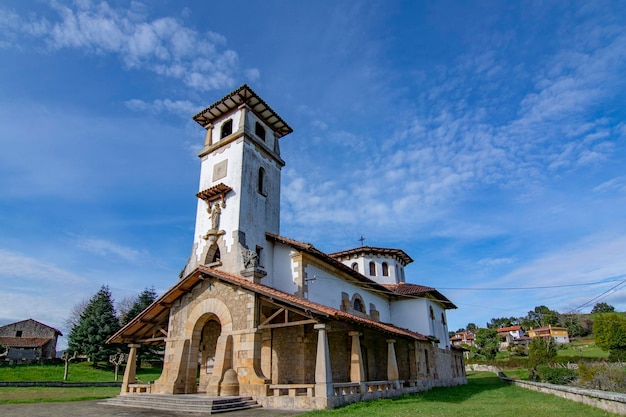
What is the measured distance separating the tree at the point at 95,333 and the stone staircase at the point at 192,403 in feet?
83.1

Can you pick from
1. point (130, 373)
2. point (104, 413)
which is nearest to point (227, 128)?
point (130, 373)

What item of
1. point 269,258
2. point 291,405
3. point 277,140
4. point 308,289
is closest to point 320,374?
point 291,405

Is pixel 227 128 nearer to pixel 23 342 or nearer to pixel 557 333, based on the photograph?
pixel 23 342

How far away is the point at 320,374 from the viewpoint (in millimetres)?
12664

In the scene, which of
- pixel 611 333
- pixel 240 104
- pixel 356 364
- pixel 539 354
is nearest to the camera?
pixel 356 364

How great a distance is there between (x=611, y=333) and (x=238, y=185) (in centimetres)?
5825

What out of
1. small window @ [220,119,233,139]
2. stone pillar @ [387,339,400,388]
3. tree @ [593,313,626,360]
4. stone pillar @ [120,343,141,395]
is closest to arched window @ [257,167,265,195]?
small window @ [220,119,233,139]

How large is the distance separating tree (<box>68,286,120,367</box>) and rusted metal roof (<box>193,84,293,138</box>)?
2565cm

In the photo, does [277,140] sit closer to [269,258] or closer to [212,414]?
[269,258]

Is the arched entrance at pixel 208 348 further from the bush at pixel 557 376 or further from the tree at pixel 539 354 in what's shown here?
the tree at pixel 539 354

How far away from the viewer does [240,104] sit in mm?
22016

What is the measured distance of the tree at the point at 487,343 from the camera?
66688 millimetres

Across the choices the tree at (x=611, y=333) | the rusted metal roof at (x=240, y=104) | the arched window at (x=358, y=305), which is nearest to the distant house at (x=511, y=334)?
the tree at (x=611, y=333)

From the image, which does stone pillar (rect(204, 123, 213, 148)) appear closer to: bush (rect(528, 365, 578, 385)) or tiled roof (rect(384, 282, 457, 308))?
tiled roof (rect(384, 282, 457, 308))
